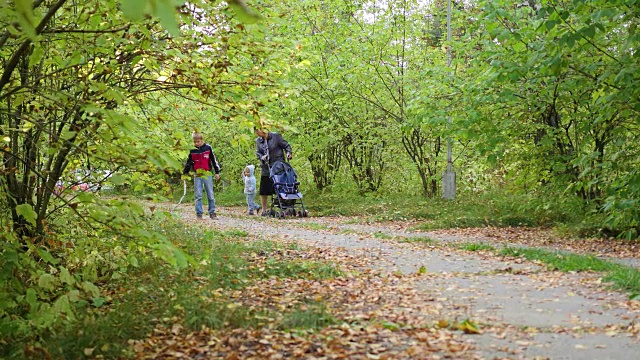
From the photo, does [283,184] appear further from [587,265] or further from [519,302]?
[519,302]

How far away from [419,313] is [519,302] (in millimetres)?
1103

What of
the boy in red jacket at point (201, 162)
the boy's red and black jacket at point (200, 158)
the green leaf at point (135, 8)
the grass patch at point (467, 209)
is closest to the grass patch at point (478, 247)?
the grass patch at point (467, 209)

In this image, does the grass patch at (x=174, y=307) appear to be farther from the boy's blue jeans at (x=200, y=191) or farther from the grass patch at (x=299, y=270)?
the boy's blue jeans at (x=200, y=191)

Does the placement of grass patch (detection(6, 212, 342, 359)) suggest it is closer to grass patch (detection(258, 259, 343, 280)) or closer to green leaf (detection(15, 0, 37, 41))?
grass patch (detection(258, 259, 343, 280))

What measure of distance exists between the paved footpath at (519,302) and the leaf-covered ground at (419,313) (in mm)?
10

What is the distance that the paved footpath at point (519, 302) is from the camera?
4.48 meters

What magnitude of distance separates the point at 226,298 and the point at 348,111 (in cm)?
1266

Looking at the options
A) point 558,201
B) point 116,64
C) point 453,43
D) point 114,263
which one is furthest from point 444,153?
point 116,64

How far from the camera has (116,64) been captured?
540 cm

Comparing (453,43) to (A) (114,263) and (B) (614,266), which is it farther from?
(A) (114,263)

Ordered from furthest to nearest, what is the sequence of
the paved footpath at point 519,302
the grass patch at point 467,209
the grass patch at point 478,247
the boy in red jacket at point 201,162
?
the boy in red jacket at point 201,162
the grass patch at point 467,209
the grass patch at point 478,247
the paved footpath at point 519,302

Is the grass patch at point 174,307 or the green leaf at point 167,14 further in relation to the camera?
the grass patch at point 174,307

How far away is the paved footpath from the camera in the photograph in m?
4.48

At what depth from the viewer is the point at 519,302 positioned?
593 centimetres
